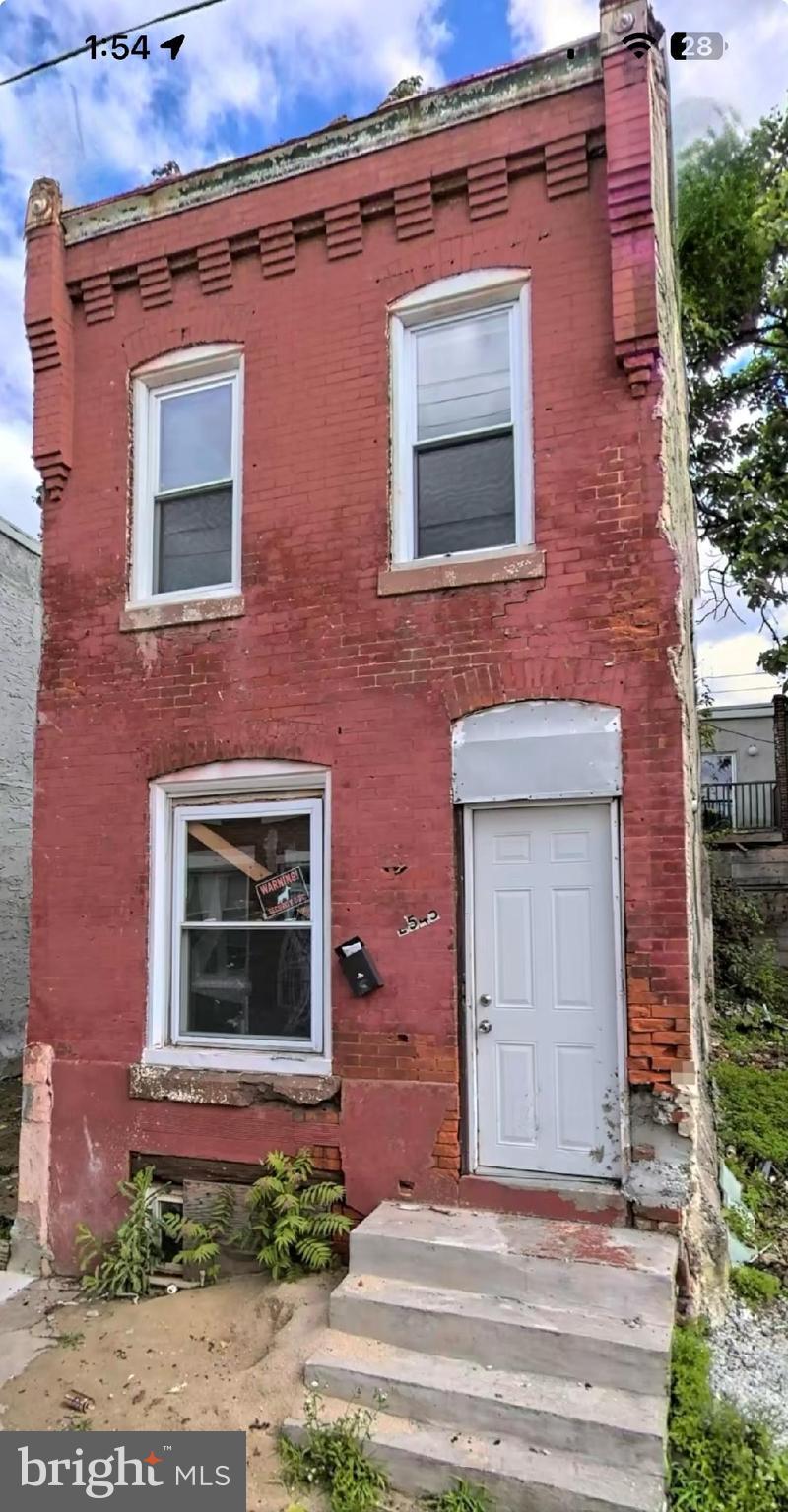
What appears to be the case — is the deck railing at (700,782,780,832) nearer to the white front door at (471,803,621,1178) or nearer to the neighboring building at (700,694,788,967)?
the neighboring building at (700,694,788,967)

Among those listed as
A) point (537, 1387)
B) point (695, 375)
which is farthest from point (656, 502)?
point (695, 375)

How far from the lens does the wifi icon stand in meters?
5.29

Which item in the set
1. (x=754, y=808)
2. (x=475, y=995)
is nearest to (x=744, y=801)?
(x=754, y=808)

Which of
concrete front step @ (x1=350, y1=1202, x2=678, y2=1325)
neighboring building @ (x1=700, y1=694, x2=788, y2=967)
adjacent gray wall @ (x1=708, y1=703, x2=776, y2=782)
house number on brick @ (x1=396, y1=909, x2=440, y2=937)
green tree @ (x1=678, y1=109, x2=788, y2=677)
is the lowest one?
concrete front step @ (x1=350, y1=1202, x2=678, y2=1325)

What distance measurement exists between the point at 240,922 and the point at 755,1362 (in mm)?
3670

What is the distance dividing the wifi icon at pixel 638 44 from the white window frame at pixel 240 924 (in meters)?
4.48

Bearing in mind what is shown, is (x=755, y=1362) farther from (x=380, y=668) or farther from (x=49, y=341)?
(x=49, y=341)

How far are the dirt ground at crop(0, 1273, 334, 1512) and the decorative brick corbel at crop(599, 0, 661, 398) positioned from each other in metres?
5.27

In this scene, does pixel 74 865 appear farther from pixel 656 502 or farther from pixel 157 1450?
pixel 656 502

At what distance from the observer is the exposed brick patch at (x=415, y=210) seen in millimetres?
5859

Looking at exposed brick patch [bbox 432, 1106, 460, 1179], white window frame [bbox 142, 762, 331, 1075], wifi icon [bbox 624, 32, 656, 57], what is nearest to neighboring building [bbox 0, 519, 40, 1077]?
white window frame [bbox 142, 762, 331, 1075]

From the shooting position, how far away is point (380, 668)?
18.8 ft

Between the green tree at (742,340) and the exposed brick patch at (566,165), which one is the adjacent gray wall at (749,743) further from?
the exposed brick patch at (566,165)

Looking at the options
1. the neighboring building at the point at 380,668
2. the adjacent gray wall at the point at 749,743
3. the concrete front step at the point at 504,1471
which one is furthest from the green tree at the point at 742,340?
the adjacent gray wall at the point at 749,743
